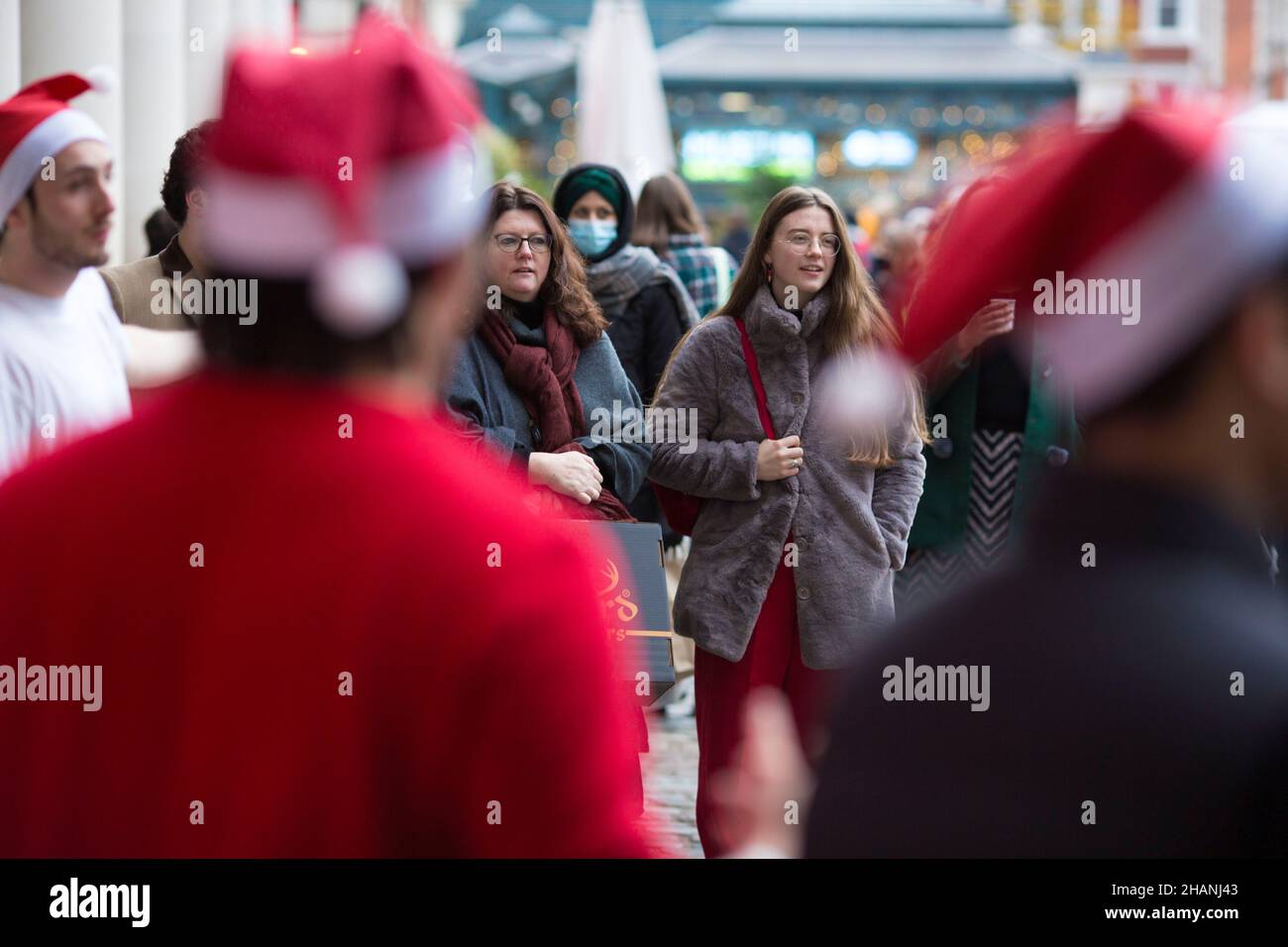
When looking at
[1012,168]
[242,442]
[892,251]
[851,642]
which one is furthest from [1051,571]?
[892,251]

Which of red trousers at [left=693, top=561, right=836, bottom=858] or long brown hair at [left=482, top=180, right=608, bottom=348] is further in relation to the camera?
long brown hair at [left=482, top=180, right=608, bottom=348]

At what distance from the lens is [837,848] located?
5.68ft

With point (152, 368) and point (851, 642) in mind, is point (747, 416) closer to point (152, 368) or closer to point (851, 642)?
point (851, 642)

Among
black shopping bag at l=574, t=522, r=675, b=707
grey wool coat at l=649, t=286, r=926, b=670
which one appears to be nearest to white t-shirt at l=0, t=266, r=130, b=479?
black shopping bag at l=574, t=522, r=675, b=707

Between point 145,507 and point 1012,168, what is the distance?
0.90 metres

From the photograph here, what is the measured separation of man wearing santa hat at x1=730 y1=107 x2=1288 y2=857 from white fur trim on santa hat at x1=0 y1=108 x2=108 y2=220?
2543 millimetres

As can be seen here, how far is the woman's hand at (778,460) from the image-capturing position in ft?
16.1

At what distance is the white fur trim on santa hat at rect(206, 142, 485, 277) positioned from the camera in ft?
5.53

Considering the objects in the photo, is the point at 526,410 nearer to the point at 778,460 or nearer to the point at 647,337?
the point at 778,460

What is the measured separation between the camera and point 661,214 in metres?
7.77

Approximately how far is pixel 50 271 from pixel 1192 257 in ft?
8.83

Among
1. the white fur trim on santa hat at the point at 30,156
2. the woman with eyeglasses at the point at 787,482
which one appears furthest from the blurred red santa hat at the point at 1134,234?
the woman with eyeglasses at the point at 787,482

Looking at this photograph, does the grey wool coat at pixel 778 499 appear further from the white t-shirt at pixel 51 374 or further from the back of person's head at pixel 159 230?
the back of person's head at pixel 159 230

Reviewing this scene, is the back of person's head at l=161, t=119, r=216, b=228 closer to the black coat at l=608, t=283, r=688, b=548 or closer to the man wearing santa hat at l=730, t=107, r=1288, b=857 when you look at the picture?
the black coat at l=608, t=283, r=688, b=548
